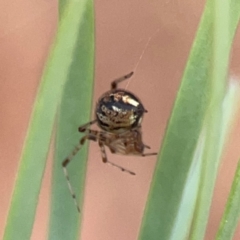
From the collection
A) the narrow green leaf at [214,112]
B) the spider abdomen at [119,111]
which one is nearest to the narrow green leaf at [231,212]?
the narrow green leaf at [214,112]

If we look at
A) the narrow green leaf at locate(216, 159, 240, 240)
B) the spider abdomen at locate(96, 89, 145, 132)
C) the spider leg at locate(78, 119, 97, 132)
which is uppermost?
the spider abdomen at locate(96, 89, 145, 132)

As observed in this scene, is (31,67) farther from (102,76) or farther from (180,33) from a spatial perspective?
(180,33)

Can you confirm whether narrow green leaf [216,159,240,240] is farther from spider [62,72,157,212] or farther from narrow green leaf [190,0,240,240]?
spider [62,72,157,212]

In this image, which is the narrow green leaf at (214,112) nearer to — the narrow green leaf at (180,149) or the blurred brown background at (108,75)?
the narrow green leaf at (180,149)

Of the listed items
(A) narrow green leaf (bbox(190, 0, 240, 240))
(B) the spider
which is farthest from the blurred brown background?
(A) narrow green leaf (bbox(190, 0, 240, 240))

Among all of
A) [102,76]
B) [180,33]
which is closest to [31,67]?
[102,76]

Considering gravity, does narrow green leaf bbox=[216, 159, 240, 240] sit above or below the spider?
below

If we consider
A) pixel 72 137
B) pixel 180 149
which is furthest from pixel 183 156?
pixel 72 137

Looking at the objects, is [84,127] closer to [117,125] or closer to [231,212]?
[117,125]
